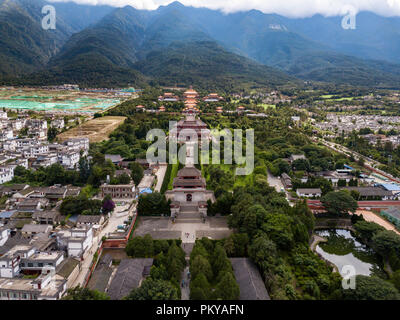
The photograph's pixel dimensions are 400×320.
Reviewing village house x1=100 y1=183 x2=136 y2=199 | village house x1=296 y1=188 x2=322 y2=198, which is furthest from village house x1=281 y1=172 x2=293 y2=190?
village house x1=100 y1=183 x2=136 y2=199

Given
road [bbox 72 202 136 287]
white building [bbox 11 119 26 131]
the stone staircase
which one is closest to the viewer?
road [bbox 72 202 136 287]

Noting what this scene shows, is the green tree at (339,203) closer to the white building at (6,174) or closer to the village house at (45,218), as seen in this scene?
the village house at (45,218)

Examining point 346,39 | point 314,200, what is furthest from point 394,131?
point 346,39

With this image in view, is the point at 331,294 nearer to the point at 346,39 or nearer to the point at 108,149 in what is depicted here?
the point at 108,149

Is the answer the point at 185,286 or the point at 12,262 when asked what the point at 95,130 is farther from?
the point at 185,286

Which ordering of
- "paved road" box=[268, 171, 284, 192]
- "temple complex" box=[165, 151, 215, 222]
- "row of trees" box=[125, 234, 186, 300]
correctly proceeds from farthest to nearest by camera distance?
"paved road" box=[268, 171, 284, 192] < "temple complex" box=[165, 151, 215, 222] < "row of trees" box=[125, 234, 186, 300]

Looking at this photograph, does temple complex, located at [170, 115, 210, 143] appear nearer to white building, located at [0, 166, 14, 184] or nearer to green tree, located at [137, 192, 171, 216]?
green tree, located at [137, 192, 171, 216]

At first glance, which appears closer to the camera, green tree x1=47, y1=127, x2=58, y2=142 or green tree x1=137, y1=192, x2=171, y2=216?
green tree x1=137, y1=192, x2=171, y2=216
